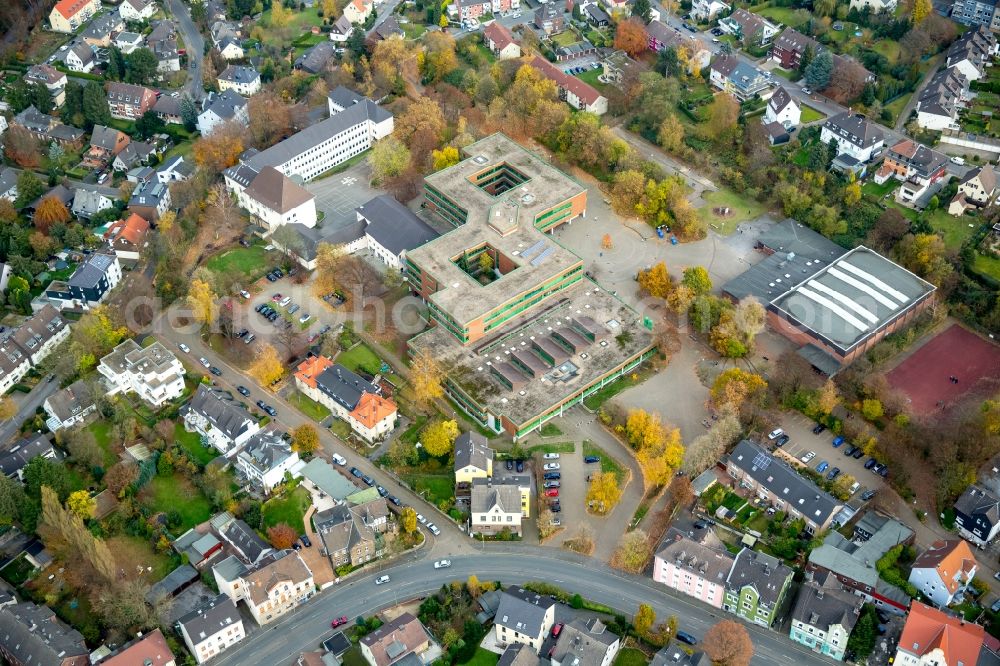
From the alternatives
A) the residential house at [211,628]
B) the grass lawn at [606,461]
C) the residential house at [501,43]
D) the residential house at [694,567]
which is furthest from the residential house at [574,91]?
the residential house at [211,628]

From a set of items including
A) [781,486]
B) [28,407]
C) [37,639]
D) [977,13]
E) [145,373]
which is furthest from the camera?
[977,13]

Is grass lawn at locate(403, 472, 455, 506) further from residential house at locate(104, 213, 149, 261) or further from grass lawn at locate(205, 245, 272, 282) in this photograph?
residential house at locate(104, 213, 149, 261)

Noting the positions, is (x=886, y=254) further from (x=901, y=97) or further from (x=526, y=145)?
(x=526, y=145)

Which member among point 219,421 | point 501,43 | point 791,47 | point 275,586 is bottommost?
point 275,586

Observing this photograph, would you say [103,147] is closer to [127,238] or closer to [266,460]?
[127,238]

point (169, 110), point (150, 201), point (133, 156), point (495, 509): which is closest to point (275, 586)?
point (495, 509)
